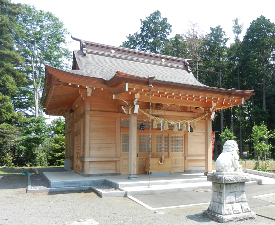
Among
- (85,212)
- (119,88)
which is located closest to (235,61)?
(119,88)

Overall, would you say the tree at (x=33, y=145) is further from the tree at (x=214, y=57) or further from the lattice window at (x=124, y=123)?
the tree at (x=214, y=57)

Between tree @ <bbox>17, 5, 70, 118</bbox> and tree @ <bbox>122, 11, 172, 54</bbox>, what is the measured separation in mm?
10212

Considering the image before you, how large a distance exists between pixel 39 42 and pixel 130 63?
733 inches

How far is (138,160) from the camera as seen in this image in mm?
10391

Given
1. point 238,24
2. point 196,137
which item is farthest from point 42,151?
point 238,24

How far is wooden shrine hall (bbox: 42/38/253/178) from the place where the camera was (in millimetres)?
8406

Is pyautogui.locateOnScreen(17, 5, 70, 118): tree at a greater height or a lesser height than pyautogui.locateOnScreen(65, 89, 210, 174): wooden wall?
greater

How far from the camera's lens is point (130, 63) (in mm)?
12961

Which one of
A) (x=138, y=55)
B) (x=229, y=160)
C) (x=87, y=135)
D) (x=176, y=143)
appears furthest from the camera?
(x=138, y=55)

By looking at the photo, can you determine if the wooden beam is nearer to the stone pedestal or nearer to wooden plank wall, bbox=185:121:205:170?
the stone pedestal

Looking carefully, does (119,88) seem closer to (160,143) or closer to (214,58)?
(160,143)

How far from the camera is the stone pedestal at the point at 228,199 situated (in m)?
4.60

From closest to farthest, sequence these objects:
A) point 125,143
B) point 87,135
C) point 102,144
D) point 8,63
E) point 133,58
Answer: point 87,135 < point 102,144 < point 125,143 < point 133,58 < point 8,63

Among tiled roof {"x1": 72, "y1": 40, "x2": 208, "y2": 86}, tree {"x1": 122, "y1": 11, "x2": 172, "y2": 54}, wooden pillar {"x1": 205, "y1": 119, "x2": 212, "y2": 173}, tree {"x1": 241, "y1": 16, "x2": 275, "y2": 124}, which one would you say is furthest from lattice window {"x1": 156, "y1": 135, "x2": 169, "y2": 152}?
tree {"x1": 122, "y1": 11, "x2": 172, "y2": 54}
